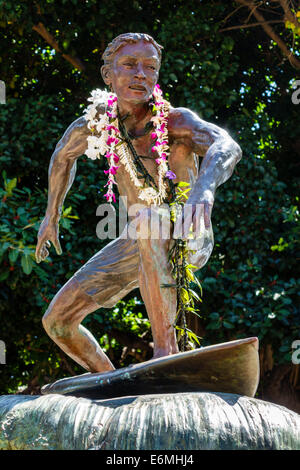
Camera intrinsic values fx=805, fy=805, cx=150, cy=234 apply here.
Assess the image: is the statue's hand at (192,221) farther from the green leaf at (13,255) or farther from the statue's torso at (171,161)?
the green leaf at (13,255)

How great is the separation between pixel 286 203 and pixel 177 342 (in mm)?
4653

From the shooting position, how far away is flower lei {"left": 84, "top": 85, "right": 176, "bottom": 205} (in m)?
4.11

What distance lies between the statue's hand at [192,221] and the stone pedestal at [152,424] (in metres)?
0.70

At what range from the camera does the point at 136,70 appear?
4.14m

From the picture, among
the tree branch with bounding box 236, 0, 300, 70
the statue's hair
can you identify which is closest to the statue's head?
the statue's hair

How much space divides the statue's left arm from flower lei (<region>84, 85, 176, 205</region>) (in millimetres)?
122

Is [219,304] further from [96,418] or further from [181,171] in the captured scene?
[96,418]

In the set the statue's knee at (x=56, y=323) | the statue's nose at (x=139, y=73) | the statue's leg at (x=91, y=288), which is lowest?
the statue's knee at (x=56, y=323)

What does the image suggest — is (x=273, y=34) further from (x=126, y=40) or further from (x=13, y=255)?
(x=126, y=40)

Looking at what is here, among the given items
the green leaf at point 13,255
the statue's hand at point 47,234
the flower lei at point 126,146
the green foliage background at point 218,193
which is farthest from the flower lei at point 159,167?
the green foliage background at point 218,193

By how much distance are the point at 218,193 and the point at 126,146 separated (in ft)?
12.8

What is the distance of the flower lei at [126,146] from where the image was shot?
4109 mm

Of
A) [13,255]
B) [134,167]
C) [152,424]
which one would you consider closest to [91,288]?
[134,167]

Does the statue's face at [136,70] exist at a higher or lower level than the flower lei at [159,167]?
higher
